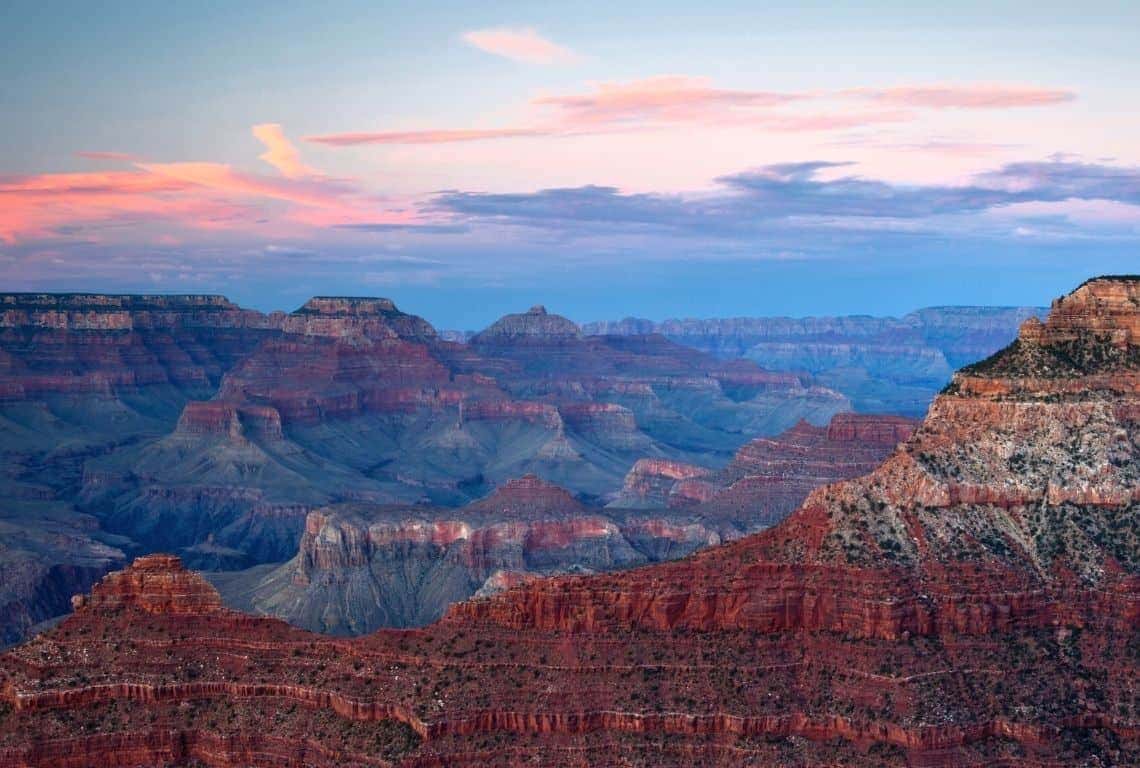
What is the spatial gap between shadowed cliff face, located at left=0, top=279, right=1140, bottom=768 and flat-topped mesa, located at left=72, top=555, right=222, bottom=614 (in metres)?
0.18

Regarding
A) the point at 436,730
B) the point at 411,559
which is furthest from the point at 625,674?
the point at 411,559

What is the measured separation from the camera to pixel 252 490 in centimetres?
18400

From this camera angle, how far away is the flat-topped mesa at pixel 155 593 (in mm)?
67000

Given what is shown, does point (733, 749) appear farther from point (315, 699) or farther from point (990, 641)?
point (315, 699)

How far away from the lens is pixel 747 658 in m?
62.8

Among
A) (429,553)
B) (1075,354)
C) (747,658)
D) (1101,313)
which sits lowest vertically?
(429,553)

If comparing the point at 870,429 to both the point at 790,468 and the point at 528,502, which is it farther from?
the point at 528,502

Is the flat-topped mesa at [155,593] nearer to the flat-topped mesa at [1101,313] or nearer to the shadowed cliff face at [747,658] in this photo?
the shadowed cliff face at [747,658]

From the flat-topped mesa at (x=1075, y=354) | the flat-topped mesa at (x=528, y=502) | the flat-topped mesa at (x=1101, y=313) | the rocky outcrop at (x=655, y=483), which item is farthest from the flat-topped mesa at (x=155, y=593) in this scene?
the rocky outcrop at (x=655, y=483)

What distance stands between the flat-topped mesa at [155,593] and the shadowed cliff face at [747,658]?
18cm

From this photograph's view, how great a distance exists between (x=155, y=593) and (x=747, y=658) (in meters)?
25.7

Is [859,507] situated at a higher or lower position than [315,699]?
higher

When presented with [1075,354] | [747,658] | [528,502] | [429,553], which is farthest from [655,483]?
[747,658]

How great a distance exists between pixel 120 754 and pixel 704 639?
79.2 ft
